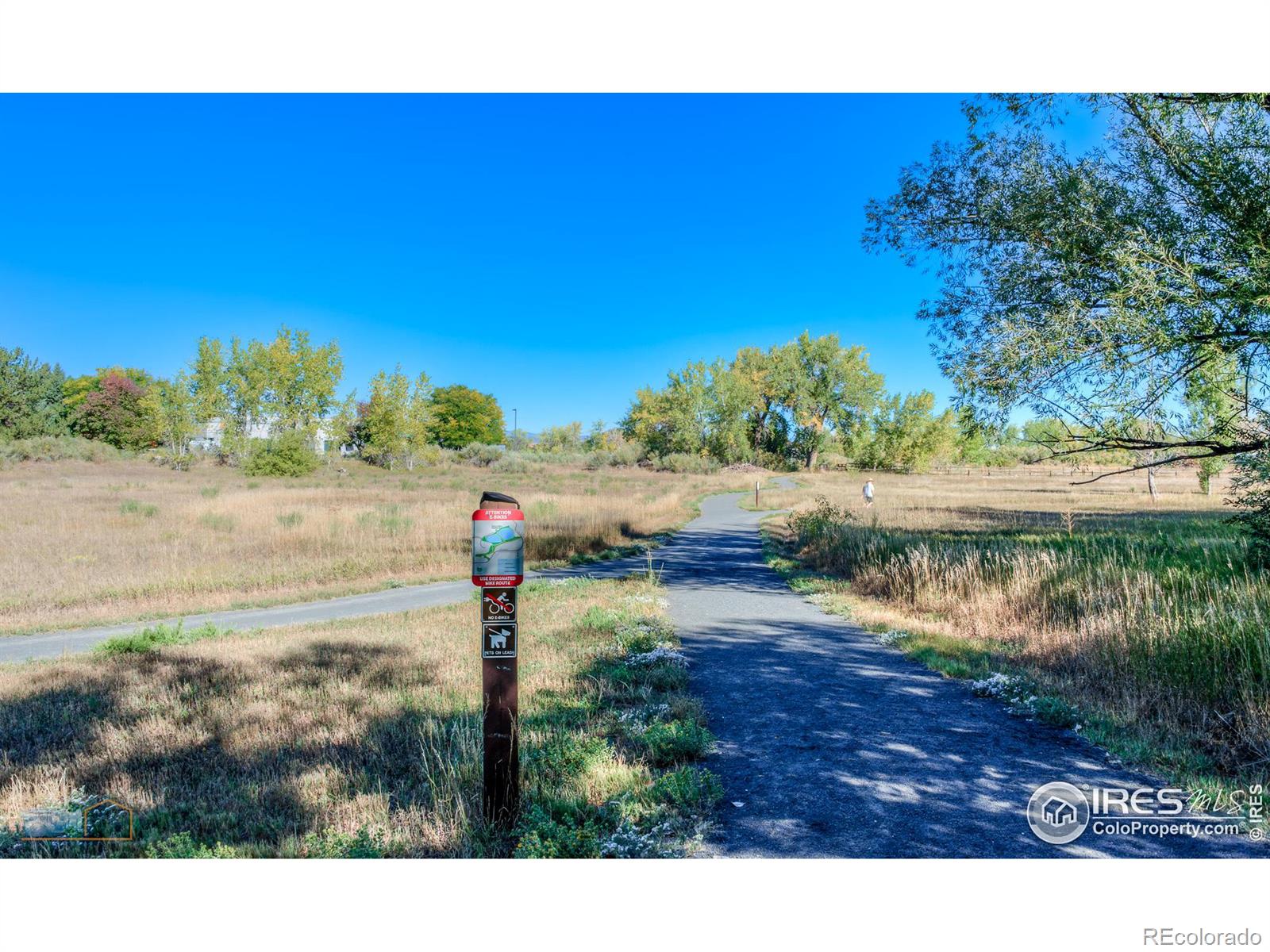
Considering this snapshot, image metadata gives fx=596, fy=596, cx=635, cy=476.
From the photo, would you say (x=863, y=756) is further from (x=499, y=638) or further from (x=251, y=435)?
(x=251, y=435)

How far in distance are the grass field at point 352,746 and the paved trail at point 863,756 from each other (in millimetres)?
360

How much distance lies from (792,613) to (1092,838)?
6.54 meters

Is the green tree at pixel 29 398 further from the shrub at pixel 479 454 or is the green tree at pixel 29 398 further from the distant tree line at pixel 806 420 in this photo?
the distant tree line at pixel 806 420

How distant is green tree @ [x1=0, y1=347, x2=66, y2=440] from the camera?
23839 mm

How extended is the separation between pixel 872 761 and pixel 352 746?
13.1ft

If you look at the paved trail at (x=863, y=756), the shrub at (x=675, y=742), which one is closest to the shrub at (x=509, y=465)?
the paved trail at (x=863, y=756)

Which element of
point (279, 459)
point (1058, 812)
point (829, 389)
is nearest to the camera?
point (1058, 812)

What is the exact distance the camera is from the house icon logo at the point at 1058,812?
125 inches

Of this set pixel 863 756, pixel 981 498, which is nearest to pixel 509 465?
pixel 981 498

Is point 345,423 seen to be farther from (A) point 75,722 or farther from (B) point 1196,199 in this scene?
(B) point 1196,199

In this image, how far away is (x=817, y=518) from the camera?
17.2m

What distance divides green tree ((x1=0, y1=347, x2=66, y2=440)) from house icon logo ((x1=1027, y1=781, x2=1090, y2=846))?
3137cm

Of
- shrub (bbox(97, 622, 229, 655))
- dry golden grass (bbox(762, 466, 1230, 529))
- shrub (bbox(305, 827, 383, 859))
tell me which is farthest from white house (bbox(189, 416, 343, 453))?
shrub (bbox(305, 827, 383, 859))

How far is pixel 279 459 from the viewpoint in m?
35.8
